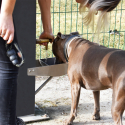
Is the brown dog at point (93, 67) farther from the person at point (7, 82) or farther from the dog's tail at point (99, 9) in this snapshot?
the person at point (7, 82)

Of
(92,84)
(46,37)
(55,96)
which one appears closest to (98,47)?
(92,84)

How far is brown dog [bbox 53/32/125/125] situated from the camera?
95.7 inches

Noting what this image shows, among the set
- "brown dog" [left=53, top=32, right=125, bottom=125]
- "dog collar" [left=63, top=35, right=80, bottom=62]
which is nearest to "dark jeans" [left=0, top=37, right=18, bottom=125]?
"brown dog" [left=53, top=32, right=125, bottom=125]

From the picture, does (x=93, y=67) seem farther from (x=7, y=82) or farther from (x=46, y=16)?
(x=7, y=82)

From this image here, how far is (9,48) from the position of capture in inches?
68.4

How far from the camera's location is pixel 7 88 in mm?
1784

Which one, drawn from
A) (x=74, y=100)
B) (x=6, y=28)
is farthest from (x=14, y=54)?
(x=74, y=100)

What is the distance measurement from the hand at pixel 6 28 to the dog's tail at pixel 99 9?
951 millimetres

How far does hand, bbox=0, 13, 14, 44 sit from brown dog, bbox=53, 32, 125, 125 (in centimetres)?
119

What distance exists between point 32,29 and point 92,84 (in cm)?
95

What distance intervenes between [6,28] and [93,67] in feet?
4.44

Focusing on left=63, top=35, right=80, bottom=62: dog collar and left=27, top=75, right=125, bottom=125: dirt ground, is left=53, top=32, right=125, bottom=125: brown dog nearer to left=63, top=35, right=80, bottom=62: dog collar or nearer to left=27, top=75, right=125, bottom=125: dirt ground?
left=63, top=35, right=80, bottom=62: dog collar

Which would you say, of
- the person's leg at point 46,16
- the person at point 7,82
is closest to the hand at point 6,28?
the person at point 7,82

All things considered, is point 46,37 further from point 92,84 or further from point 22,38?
point 92,84
